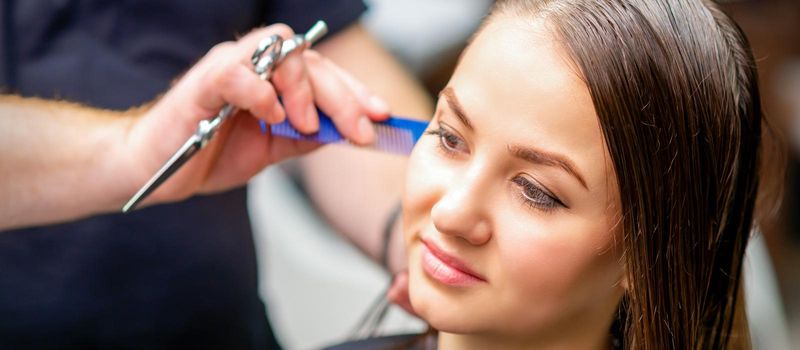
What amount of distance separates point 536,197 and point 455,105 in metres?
0.10

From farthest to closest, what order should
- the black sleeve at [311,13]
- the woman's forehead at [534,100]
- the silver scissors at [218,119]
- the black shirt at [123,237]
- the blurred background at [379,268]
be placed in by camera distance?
1. the blurred background at [379,268]
2. the black sleeve at [311,13]
3. the black shirt at [123,237]
4. the silver scissors at [218,119]
5. the woman's forehead at [534,100]

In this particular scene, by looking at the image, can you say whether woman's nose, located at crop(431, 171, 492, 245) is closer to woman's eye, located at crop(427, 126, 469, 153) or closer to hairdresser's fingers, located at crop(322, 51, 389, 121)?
woman's eye, located at crop(427, 126, 469, 153)

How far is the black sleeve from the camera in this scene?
102cm

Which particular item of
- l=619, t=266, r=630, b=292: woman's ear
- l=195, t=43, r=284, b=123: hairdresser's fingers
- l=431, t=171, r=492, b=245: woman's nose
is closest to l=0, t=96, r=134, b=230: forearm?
l=195, t=43, r=284, b=123: hairdresser's fingers

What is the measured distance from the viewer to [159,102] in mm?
844

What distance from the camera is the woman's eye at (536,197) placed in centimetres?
68

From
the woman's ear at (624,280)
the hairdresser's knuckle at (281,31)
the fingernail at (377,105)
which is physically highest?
the hairdresser's knuckle at (281,31)

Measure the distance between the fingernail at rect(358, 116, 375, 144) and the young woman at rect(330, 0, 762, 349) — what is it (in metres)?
0.09

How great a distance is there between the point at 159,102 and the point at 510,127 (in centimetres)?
35

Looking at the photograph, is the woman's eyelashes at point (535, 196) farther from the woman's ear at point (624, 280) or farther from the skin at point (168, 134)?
the skin at point (168, 134)

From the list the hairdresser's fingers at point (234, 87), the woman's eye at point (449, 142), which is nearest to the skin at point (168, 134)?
the hairdresser's fingers at point (234, 87)

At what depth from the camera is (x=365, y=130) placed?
2.73 ft

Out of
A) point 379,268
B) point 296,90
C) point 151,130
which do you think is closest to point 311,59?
point 296,90

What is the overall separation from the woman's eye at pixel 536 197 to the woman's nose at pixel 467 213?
0.09 feet
